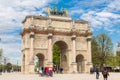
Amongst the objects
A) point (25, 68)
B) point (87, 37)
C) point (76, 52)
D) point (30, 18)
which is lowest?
point (25, 68)

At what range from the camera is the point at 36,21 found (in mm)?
50000

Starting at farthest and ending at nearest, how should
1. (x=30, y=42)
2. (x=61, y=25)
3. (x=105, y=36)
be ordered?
(x=105, y=36) < (x=61, y=25) < (x=30, y=42)

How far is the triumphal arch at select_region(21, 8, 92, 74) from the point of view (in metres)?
49.3

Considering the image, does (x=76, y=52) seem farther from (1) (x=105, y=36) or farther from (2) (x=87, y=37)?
(1) (x=105, y=36)

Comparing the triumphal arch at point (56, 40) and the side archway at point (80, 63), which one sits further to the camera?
the side archway at point (80, 63)

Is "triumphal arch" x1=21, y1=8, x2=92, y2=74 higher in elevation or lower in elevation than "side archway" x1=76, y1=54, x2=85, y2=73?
higher

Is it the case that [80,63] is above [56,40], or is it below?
below

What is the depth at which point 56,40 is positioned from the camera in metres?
51.4

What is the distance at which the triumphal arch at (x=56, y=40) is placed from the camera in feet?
162

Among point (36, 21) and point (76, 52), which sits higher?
point (36, 21)

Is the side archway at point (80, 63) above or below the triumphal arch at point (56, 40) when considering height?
below

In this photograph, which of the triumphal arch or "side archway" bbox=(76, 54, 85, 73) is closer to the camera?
the triumphal arch

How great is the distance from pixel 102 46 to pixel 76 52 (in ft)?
44.6

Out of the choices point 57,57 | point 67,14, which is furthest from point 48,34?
point 57,57
